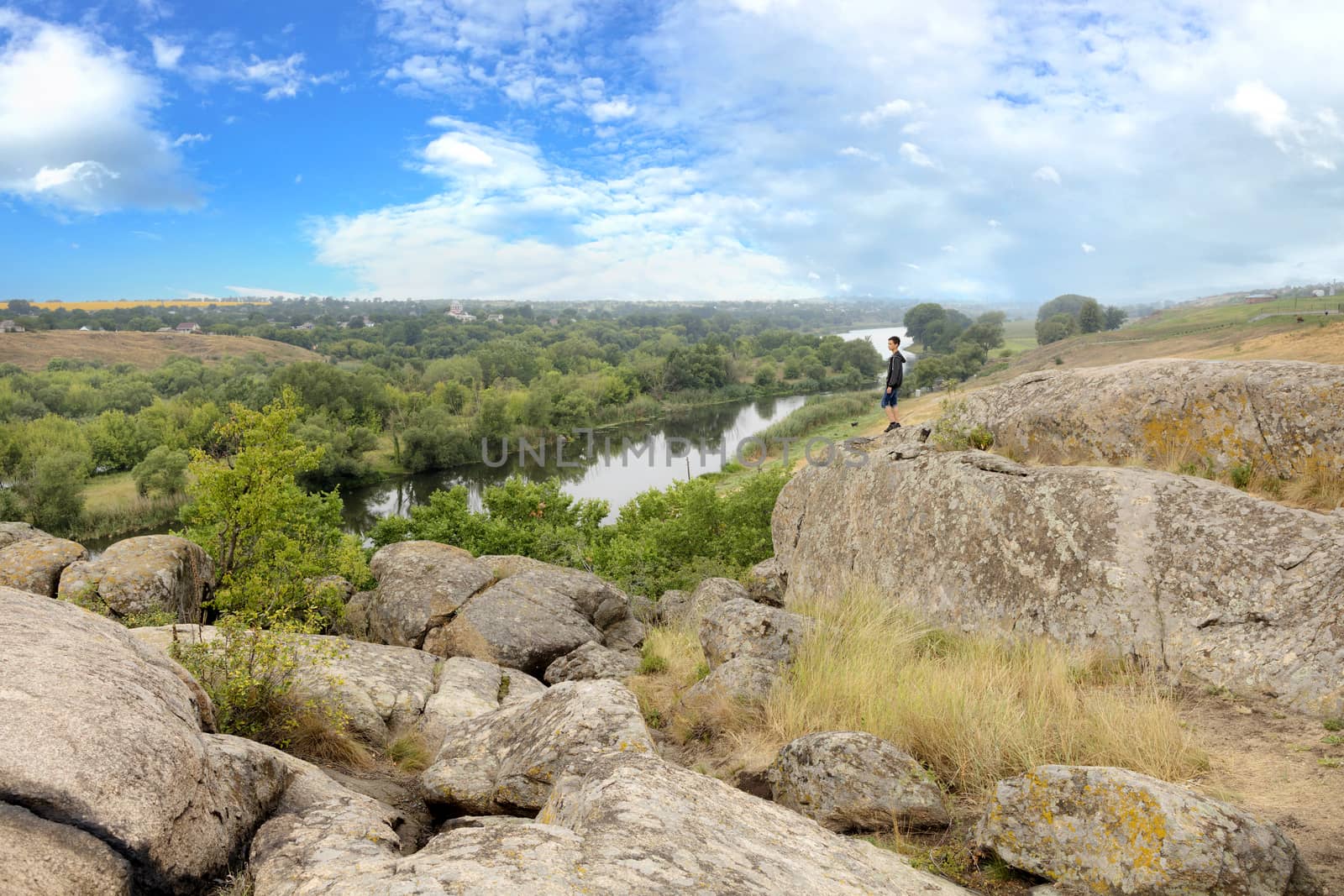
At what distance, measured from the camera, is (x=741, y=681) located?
6.66 meters

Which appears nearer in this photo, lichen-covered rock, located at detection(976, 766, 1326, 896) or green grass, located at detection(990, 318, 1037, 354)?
lichen-covered rock, located at detection(976, 766, 1326, 896)

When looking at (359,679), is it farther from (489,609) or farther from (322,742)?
(489,609)

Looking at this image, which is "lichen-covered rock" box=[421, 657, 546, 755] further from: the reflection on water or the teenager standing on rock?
the reflection on water

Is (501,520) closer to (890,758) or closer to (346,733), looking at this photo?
(346,733)

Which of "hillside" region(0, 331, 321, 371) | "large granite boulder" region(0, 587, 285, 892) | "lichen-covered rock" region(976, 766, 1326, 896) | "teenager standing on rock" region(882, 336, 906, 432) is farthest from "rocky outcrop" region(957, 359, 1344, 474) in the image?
"hillside" region(0, 331, 321, 371)

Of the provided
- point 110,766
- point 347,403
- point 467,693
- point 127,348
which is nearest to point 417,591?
point 467,693

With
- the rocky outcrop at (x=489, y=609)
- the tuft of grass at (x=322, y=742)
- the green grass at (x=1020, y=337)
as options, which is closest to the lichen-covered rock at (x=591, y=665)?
the rocky outcrop at (x=489, y=609)

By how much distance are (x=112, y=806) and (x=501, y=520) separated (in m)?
24.6

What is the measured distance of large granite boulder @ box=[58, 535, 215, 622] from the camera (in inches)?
422

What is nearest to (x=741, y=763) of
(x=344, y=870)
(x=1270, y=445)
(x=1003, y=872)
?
(x=1003, y=872)

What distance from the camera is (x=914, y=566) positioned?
9547 millimetres

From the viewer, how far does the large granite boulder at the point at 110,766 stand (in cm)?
306

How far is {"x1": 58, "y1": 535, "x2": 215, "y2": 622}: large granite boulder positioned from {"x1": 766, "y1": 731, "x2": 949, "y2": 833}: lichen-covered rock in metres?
9.65

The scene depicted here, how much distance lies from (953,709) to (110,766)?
4932mm
